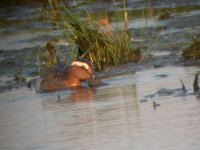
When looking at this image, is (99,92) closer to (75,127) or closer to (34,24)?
(75,127)

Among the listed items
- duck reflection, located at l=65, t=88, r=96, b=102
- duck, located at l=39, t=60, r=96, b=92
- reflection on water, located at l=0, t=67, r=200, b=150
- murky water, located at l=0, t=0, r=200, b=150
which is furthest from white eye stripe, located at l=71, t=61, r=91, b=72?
reflection on water, located at l=0, t=67, r=200, b=150

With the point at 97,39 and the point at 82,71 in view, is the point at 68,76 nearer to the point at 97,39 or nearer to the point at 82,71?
the point at 82,71

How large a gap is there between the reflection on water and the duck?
0.26m

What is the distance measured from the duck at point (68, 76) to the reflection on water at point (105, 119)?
0.26m

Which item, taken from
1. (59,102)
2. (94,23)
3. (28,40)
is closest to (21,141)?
(59,102)

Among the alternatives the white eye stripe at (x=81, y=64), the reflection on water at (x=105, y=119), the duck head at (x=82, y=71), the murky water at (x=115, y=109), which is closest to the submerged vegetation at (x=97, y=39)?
the murky water at (x=115, y=109)

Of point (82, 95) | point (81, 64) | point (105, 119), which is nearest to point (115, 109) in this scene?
point (105, 119)

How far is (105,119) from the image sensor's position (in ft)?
33.3

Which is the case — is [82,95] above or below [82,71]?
below

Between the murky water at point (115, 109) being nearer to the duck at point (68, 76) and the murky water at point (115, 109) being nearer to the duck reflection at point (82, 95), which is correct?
the duck reflection at point (82, 95)

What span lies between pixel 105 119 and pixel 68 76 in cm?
380

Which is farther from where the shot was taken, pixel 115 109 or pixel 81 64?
pixel 81 64

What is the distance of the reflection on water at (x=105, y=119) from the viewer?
8.83 meters

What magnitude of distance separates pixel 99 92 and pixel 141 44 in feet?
17.1
